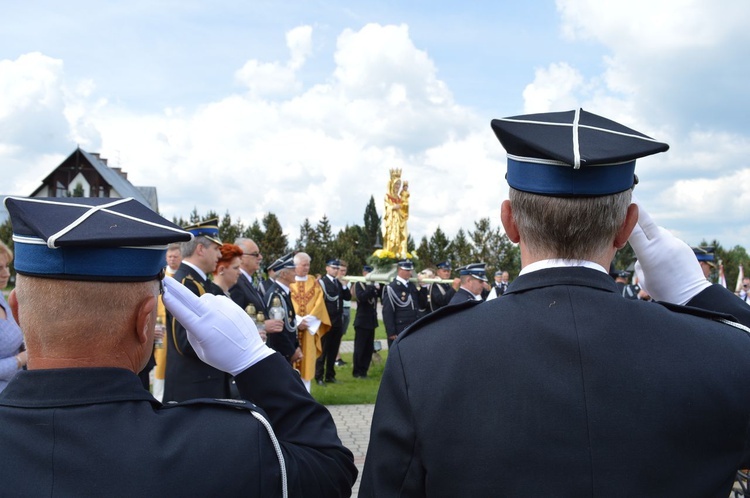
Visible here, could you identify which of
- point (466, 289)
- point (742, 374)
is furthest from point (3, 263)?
point (466, 289)

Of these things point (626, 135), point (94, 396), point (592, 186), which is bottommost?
point (94, 396)

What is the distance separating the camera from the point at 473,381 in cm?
144

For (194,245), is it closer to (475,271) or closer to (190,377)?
(190,377)

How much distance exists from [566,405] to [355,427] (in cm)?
703

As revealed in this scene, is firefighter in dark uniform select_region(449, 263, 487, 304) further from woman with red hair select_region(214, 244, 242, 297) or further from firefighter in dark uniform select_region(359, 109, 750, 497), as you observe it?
firefighter in dark uniform select_region(359, 109, 750, 497)

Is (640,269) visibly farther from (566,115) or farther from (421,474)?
(421,474)

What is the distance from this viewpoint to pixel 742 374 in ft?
4.84

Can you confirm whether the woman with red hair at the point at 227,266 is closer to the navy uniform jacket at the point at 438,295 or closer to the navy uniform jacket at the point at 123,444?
the navy uniform jacket at the point at 123,444

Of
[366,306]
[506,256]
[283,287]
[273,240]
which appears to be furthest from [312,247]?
[283,287]

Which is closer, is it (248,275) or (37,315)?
(37,315)

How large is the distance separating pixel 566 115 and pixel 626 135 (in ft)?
0.51

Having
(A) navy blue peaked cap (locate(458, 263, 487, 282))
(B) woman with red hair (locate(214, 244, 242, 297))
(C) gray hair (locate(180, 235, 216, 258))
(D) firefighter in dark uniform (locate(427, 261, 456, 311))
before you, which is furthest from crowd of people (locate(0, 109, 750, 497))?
(D) firefighter in dark uniform (locate(427, 261, 456, 311))

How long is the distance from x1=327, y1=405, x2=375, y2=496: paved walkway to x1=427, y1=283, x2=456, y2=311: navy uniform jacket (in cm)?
530

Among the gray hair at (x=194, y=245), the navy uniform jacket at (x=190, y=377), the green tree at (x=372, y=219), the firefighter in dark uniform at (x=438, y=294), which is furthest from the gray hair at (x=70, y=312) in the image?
the green tree at (x=372, y=219)
